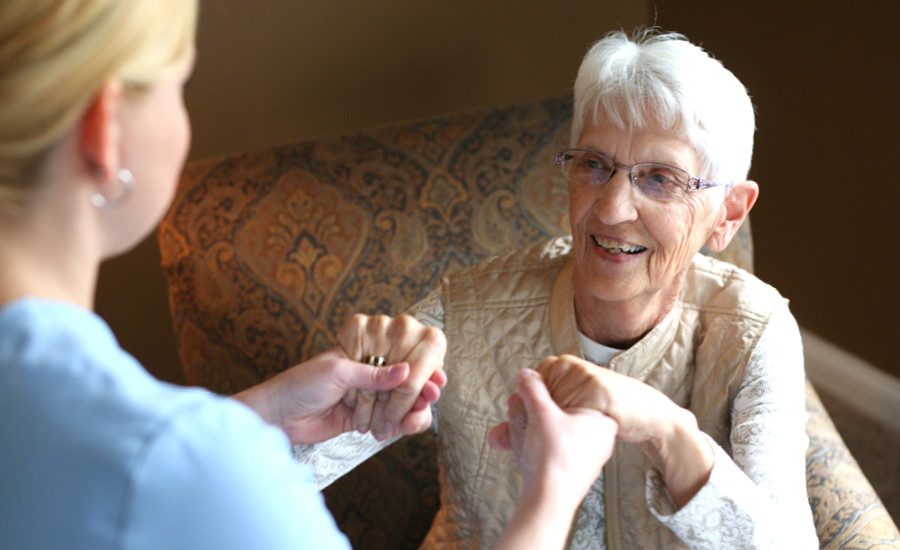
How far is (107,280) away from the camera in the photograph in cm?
237

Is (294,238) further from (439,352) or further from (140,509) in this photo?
(140,509)

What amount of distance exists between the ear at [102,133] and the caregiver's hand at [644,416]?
676mm

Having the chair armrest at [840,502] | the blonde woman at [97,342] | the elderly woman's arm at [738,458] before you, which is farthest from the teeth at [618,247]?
the blonde woman at [97,342]

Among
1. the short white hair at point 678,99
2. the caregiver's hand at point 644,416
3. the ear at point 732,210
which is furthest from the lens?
the ear at point 732,210

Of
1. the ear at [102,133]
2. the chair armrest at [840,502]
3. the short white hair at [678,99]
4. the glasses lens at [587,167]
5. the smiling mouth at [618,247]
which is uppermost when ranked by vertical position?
the ear at [102,133]

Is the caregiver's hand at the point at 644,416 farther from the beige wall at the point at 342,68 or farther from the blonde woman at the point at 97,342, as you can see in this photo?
the beige wall at the point at 342,68

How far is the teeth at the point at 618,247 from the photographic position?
4.40ft

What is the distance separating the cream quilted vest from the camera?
1340mm

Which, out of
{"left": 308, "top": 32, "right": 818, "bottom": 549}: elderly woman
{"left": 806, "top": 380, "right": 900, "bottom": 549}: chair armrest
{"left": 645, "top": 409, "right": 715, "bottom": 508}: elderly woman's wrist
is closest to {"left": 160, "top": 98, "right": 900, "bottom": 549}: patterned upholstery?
{"left": 806, "top": 380, "right": 900, "bottom": 549}: chair armrest

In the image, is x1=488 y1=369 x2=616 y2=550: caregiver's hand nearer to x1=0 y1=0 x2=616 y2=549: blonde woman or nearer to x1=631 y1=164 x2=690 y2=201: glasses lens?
x1=0 y1=0 x2=616 y2=549: blonde woman

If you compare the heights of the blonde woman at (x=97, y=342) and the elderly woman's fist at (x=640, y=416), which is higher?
the blonde woman at (x=97, y=342)

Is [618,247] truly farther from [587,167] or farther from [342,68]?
[342,68]

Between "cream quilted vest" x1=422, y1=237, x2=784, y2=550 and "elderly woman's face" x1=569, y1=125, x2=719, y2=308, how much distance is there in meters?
0.12

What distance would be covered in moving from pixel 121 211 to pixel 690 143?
3.17ft
